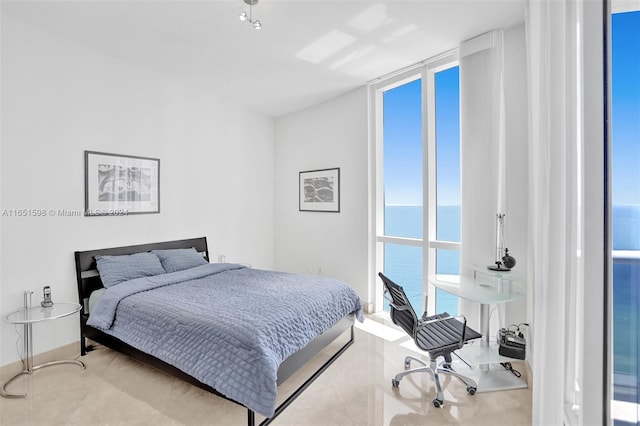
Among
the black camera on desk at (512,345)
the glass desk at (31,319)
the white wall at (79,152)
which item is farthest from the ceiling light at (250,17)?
the black camera on desk at (512,345)

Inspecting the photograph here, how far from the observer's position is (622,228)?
3.46 feet

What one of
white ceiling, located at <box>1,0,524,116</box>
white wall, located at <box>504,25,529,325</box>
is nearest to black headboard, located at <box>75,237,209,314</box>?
white ceiling, located at <box>1,0,524,116</box>

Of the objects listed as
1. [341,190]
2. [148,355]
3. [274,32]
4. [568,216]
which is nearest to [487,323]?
[568,216]

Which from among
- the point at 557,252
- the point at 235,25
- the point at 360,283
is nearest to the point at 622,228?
the point at 557,252

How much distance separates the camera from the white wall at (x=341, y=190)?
4.18 m

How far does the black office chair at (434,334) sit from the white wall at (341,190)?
5.46 ft

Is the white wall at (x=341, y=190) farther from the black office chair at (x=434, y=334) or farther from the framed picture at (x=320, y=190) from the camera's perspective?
the black office chair at (x=434, y=334)

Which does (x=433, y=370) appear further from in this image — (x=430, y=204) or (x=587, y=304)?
(x=430, y=204)

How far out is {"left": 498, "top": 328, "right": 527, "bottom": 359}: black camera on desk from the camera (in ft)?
7.70

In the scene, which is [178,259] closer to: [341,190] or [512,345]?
[341,190]

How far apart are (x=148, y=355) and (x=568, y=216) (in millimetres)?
2815

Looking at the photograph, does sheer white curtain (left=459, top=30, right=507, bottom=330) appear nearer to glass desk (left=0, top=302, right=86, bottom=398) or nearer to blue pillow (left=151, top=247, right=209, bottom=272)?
blue pillow (left=151, top=247, right=209, bottom=272)

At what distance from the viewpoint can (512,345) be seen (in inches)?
93.4

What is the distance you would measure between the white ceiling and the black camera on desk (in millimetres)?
2592
